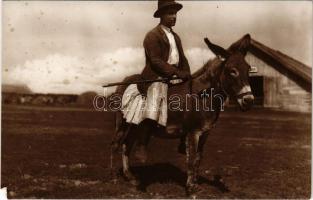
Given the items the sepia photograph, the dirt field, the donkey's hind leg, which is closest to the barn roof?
the dirt field

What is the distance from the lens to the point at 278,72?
20219mm

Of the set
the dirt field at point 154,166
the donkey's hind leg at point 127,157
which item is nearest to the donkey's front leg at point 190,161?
the dirt field at point 154,166

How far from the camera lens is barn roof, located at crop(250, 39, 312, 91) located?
19255 mm

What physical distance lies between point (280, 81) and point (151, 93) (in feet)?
50.3

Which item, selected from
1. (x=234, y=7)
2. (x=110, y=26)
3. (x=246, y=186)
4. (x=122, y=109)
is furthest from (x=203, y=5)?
(x=246, y=186)

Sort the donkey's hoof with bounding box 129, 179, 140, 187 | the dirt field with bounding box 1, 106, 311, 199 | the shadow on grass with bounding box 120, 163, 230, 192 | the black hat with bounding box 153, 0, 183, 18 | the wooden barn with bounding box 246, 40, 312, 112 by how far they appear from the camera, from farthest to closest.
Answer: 1. the wooden barn with bounding box 246, 40, 312, 112
2. the shadow on grass with bounding box 120, 163, 230, 192
3. the donkey's hoof with bounding box 129, 179, 140, 187
4. the dirt field with bounding box 1, 106, 311, 199
5. the black hat with bounding box 153, 0, 183, 18

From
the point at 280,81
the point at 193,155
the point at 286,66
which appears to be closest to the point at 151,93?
the point at 193,155

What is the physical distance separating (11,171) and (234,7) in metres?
5.79

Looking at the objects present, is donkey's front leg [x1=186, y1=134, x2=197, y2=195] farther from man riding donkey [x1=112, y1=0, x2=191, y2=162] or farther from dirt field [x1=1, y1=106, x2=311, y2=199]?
man riding donkey [x1=112, y1=0, x2=191, y2=162]

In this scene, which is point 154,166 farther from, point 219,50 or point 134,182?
point 219,50

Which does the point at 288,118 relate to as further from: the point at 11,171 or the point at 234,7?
the point at 11,171

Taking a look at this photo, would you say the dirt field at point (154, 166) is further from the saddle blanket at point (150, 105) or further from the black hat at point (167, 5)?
the black hat at point (167, 5)

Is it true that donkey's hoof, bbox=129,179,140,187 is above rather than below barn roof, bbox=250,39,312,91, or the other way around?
below

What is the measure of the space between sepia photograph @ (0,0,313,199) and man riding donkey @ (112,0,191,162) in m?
0.02
